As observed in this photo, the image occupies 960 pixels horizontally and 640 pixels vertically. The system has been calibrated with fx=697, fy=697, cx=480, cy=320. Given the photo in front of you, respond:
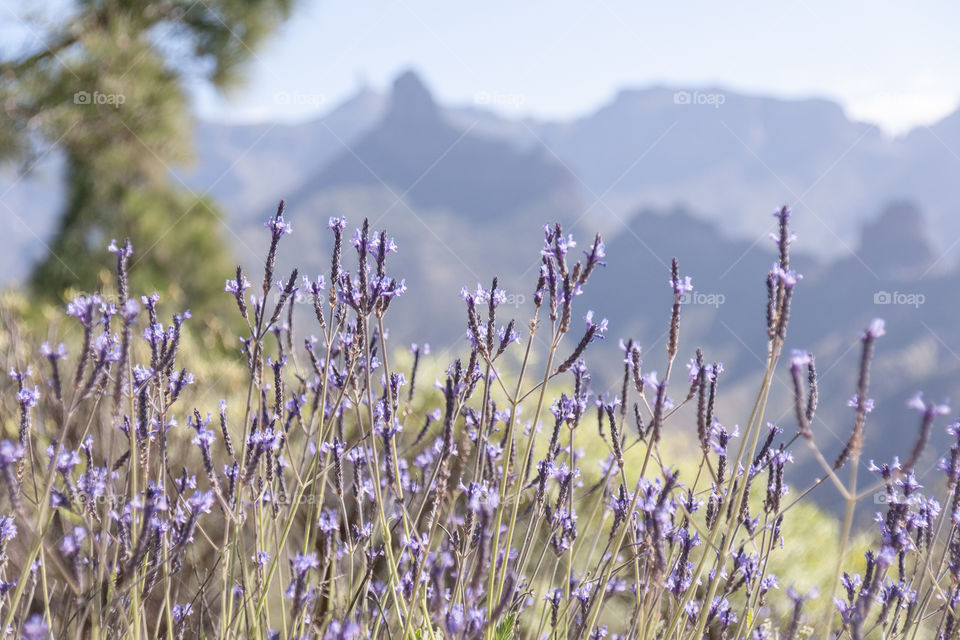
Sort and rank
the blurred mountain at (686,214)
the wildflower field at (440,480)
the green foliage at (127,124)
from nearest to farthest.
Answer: the wildflower field at (440,480) < the green foliage at (127,124) < the blurred mountain at (686,214)

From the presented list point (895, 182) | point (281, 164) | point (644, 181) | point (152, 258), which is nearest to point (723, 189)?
point (644, 181)

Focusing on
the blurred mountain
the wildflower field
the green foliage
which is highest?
the blurred mountain

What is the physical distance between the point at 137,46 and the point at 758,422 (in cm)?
937

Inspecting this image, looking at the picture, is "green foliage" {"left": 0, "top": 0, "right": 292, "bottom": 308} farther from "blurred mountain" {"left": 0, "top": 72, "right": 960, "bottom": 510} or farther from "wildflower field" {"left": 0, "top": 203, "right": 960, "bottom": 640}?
"blurred mountain" {"left": 0, "top": 72, "right": 960, "bottom": 510}

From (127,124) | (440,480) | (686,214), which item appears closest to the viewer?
(440,480)

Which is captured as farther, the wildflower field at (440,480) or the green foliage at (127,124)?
the green foliage at (127,124)

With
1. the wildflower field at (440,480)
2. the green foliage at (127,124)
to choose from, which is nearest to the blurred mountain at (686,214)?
the green foliage at (127,124)

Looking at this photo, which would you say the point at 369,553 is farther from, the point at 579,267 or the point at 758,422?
the point at 758,422

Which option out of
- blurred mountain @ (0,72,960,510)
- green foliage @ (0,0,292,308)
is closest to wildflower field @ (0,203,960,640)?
green foliage @ (0,0,292,308)

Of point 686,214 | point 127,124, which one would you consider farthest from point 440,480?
point 686,214

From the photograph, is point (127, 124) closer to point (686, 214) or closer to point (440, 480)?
point (440, 480)

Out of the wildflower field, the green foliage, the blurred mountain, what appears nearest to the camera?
the wildflower field

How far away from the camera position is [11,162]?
8398mm

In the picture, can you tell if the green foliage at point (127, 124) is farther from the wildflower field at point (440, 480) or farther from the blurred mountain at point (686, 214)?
the blurred mountain at point (686, 214)
